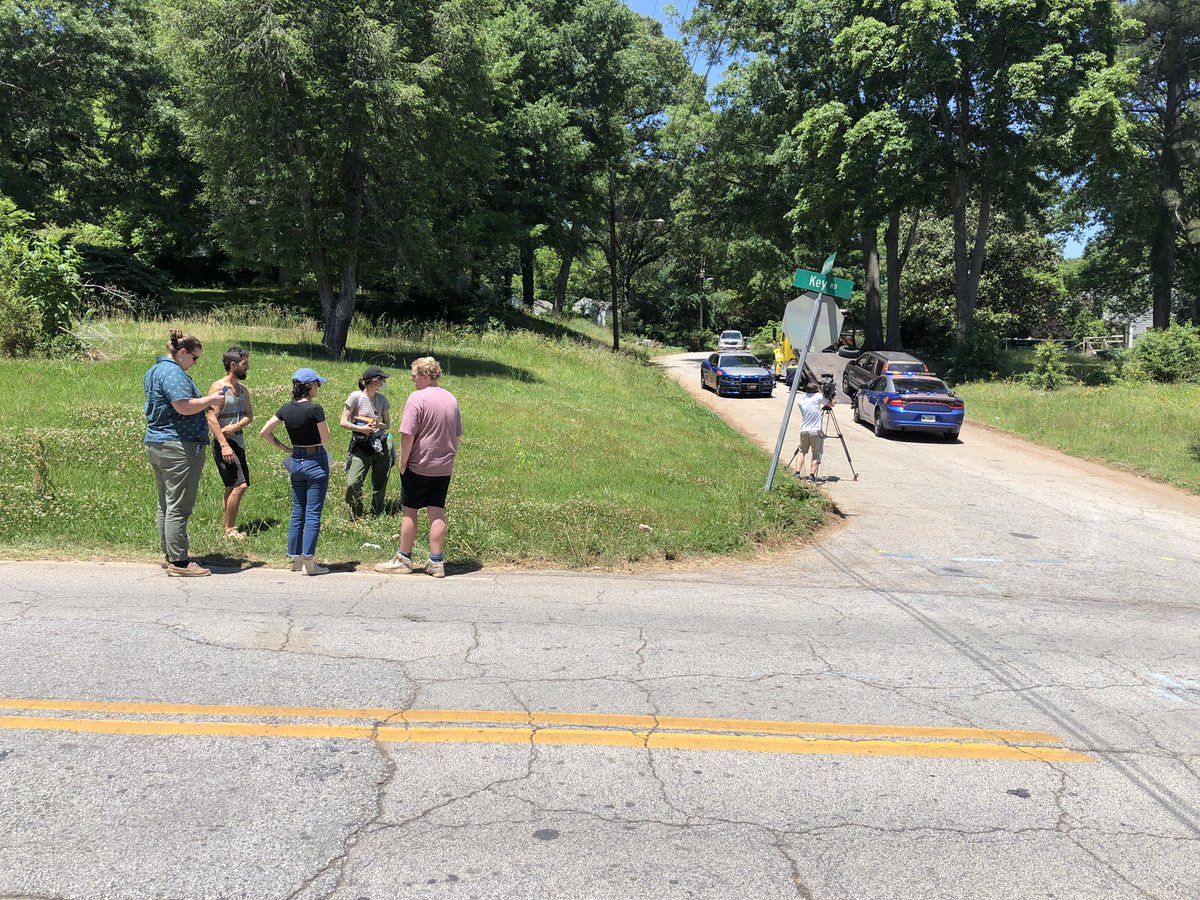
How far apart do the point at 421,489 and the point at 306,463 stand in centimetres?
98

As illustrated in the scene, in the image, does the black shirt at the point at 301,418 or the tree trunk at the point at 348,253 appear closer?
the black shirt at the point at 301,418

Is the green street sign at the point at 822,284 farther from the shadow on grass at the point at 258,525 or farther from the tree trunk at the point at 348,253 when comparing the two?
the tree trunk at the point at 348,253

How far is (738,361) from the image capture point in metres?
28.7

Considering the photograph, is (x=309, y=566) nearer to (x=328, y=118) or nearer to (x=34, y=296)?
(x=34, y=296)

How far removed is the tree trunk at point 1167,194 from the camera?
1454 inches

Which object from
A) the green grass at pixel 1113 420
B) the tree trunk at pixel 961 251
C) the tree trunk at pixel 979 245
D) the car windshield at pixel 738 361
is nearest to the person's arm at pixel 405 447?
the green grass at pixel 1113 420

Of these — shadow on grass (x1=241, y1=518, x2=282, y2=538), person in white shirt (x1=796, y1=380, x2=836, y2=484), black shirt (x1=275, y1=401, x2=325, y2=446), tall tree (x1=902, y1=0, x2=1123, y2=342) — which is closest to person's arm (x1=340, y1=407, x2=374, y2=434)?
shadow on grass (x1=241, y1=518, x2=282, y2=538)

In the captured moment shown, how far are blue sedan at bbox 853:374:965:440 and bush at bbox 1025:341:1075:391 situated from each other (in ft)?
30.8

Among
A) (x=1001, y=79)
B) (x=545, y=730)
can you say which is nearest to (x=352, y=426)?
(x=545, y=730)

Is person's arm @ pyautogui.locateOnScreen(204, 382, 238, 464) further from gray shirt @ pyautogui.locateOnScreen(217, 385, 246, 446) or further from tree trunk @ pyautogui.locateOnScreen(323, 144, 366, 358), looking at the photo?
tree trunk @ pyautogui.locateOnScreen(323, 144, 366, 358)

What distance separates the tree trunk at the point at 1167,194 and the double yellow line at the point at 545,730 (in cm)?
4086

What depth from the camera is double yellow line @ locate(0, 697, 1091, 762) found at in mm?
4070

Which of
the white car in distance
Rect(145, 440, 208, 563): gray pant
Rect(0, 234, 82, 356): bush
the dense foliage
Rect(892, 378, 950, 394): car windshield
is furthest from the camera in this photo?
the white car in distance

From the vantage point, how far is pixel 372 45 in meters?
17.9
